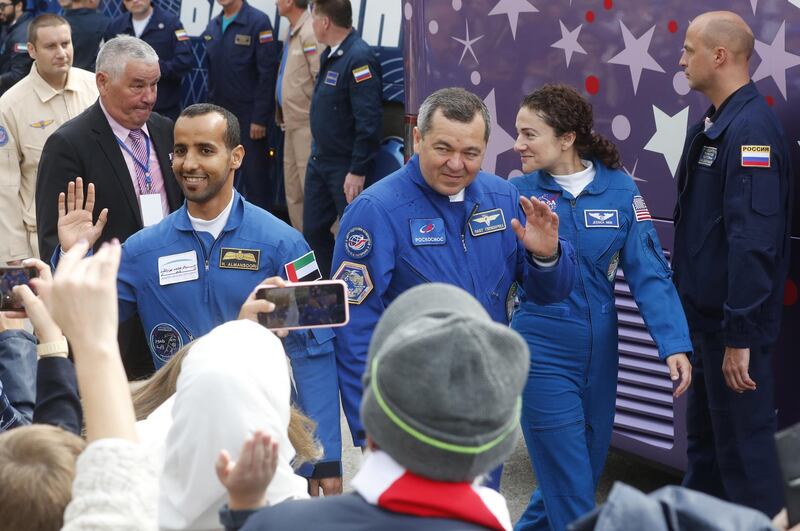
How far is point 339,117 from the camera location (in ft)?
27.7

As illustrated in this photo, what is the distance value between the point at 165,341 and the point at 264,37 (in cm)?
615

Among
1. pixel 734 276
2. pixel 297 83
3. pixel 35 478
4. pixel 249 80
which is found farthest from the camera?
pixel 249 80

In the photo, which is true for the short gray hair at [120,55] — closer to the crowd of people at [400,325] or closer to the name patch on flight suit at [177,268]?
the crowd of people at [400,325]

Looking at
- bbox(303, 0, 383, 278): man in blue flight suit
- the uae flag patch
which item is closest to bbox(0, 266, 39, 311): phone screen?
the uae flag patch

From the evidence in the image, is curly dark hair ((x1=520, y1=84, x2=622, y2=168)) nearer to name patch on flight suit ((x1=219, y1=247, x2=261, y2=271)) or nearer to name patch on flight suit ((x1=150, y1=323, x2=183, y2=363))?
name patch on flight suit ((x1=219, y1=247, x2=261, y2=271))

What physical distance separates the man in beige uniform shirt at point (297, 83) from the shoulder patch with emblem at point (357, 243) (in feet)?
16.4

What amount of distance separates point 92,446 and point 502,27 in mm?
4108

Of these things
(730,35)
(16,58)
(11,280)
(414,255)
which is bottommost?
(414,255)

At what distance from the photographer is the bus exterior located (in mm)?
4555

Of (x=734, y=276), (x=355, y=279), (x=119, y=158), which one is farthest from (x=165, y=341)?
(x=734, y=276)

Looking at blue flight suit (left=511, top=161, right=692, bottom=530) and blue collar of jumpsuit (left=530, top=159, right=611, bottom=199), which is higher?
blue collar of jumpsuit (left=530, top=159, right=611, bottom=199)

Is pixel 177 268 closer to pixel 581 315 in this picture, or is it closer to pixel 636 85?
pixel 581 315

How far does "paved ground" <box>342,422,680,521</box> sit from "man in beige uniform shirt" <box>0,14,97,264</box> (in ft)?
8.04

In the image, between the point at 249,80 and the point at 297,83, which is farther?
the point at 249,80
